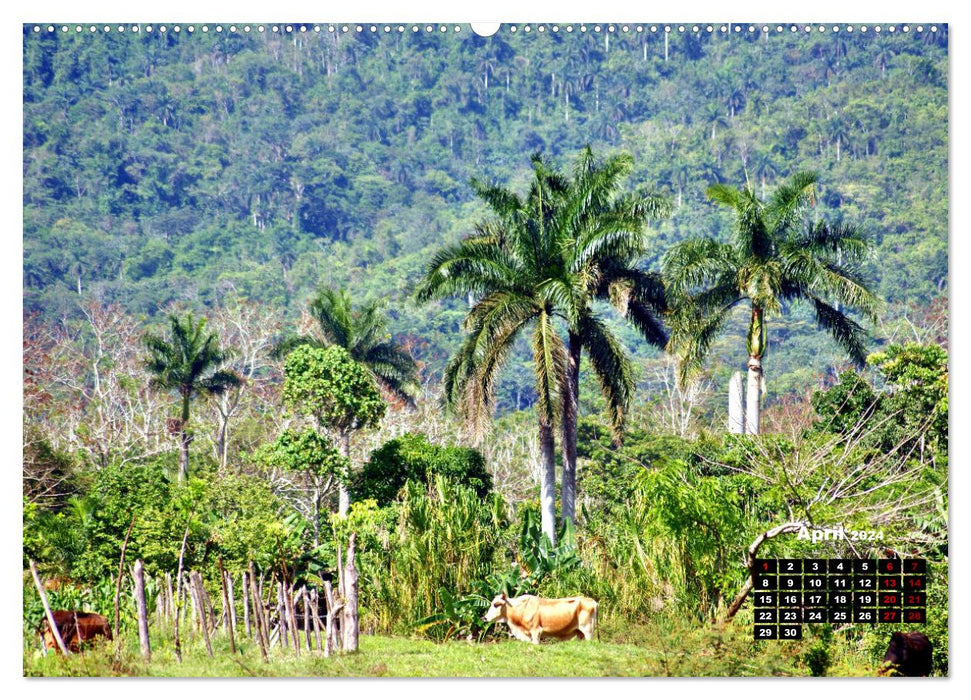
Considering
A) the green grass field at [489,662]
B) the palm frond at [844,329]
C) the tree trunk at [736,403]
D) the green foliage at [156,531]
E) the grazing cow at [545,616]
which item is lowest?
the green grass field at [489,662]

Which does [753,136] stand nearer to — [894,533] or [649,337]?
[649,337]

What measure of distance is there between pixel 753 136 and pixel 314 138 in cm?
3309

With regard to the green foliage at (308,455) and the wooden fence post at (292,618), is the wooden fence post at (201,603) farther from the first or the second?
the green foliage at (308,455)

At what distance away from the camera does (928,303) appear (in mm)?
58375

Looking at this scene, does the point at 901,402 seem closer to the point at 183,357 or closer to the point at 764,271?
the point at 764,271

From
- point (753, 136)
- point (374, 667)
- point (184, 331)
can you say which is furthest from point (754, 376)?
point (753, 136)

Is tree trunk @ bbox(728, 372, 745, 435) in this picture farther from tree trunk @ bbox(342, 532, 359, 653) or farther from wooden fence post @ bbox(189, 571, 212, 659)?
wooden fence post @ bbox(189, 571, 212, 659)

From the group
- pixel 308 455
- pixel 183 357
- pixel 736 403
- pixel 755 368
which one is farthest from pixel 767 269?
pixel 183 357

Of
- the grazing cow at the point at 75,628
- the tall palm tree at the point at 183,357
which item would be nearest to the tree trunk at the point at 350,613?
the grazing cow at the point at 75,628

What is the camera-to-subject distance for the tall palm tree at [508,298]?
65.7ft

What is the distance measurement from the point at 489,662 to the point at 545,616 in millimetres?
1639

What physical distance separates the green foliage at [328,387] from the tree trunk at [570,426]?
12.6ft

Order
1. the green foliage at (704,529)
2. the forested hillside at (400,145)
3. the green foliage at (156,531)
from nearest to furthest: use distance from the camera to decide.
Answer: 1. the green foliage at (704,529)
2. the green foliage at (156,531)
3. the forested hillside at (400,145)

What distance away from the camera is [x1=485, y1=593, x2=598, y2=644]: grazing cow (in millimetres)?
16625
